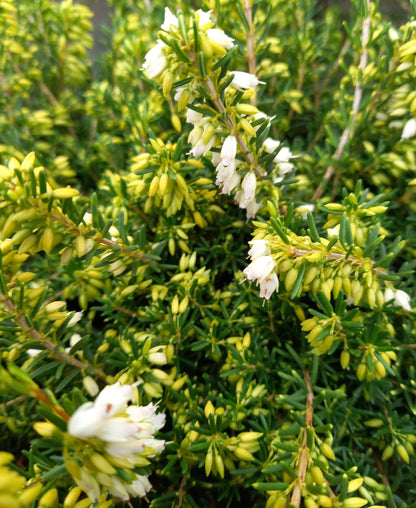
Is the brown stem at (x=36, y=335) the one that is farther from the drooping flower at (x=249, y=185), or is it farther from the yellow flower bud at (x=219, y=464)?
the drooping flower at (x=249, y=185)

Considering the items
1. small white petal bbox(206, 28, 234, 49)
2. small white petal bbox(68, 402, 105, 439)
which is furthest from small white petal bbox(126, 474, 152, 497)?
small white petal bbox(206, 28, 234, 49)

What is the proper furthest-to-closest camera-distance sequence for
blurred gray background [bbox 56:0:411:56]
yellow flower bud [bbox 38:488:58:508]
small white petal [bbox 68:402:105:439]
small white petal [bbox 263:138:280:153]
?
blurred gray background [bbox 56:0:411:56], small white petal [bbox 263:138:280:153], yellow flower bud [bbox 38:488:58:508], small white petal [bbox 68:402:105:439]

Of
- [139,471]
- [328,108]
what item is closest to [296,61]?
[328,108]

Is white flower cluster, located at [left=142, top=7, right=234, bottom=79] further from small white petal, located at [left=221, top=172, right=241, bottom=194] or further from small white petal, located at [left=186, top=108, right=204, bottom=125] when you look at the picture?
small white petal, located at [left=221, top=172, right=241, bottom=194]


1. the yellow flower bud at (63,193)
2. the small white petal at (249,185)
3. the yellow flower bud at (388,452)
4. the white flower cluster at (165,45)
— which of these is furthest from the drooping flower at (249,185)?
the yellow flower bud at (388,452)

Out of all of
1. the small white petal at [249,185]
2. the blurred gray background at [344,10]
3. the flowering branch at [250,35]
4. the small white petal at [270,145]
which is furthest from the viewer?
the blurred gray background at [344,10]

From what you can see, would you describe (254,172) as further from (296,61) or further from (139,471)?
(296,61)

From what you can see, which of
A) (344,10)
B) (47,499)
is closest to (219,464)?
(47,499)

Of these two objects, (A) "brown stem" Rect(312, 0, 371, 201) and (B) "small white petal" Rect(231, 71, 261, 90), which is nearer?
(B) "small white petal" Rect(231, 71, 261, 90)
